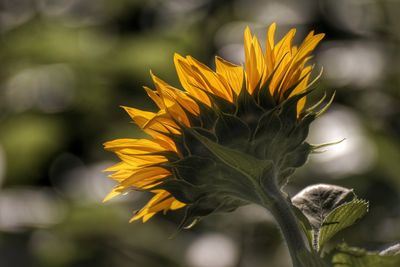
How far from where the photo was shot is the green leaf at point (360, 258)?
0.84 meters

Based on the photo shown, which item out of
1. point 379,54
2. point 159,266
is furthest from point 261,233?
point 379,54

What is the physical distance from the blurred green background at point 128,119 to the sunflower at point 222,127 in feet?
4.03

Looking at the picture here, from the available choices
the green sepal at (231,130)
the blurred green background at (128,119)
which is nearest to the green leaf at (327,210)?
the green sepal at (231,130)

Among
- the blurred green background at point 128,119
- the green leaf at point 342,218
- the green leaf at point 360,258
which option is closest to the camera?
the green leaf at point 360,258

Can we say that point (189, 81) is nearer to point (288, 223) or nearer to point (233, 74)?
point (233, 74)

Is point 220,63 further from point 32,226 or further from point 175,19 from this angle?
point 175,19

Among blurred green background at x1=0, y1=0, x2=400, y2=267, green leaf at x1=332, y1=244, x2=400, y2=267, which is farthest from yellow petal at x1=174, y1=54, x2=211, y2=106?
blurred green background at x1=0, y1=0, x2=400, y2=267

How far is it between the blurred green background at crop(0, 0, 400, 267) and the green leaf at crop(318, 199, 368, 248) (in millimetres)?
1246

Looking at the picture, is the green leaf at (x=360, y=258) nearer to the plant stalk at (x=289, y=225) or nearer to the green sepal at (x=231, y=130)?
the plant stalk at (x=289, y=225)

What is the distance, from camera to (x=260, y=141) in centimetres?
106

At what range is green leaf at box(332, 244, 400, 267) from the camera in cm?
84

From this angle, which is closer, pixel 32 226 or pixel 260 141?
pixel 260 141

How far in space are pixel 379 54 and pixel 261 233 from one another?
35.2 inches

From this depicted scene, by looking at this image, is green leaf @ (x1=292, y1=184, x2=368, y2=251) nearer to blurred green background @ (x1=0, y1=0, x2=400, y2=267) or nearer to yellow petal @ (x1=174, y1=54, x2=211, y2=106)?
yellow petal @ (x1=174, y1=54, x2=211, y2=106)
